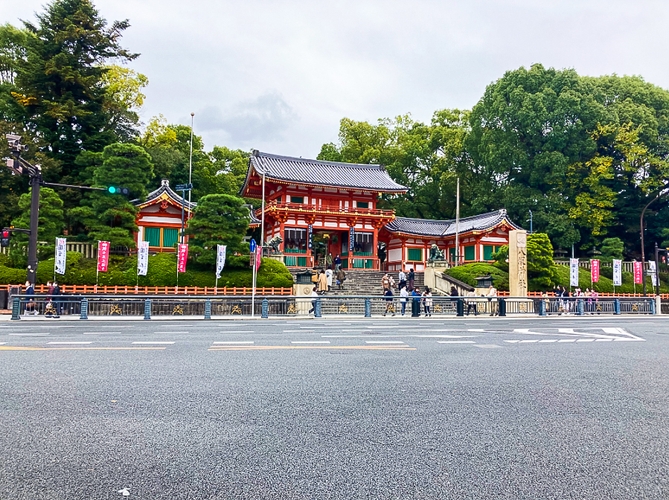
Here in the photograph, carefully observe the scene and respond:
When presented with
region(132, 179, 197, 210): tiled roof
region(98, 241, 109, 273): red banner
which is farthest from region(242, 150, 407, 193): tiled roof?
region(98, 241, 109, 273): red banner

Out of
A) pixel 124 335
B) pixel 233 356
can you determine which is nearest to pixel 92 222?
pixel 124 335

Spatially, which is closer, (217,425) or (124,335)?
(217,425)

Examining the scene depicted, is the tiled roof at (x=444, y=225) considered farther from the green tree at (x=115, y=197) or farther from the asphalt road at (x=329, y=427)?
the asphalt road at (x=329, y=427)

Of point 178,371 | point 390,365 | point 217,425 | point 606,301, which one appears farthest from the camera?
point 606,301

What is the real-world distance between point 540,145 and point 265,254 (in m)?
28.3

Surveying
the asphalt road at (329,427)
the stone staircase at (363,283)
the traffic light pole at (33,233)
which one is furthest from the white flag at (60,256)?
the asphalt road at (329,427)

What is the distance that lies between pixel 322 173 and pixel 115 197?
59.7 ft

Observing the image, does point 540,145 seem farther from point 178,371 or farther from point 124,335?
point 178,371

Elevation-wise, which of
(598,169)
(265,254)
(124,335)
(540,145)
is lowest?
(124,335)

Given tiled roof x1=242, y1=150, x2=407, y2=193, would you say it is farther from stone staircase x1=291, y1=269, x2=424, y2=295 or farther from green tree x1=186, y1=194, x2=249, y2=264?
green tree x1=186, y1=194, x2=249, y2=264

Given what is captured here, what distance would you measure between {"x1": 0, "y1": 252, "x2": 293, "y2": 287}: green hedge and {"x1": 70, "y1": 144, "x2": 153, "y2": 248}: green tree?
1.71m

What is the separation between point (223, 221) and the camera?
90.9 ft

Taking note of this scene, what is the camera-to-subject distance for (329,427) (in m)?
4.49

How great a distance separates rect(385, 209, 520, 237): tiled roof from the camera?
40688 millimetres
